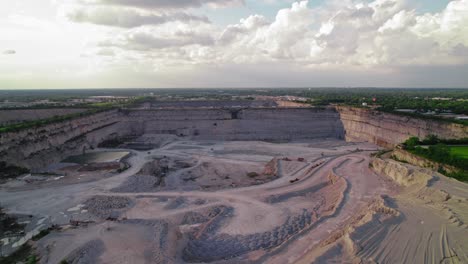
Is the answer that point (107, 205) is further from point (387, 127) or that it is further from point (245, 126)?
point (387, 127)

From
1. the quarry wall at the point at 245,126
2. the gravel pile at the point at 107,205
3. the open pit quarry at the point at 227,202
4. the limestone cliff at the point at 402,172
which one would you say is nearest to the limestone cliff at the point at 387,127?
the quarry wall at the point at 245,126

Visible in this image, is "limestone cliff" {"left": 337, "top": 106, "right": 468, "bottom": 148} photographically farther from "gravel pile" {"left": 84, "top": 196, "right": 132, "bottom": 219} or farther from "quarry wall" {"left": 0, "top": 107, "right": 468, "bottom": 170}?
"gravel pile" {"left": 84, "top": 196, "right": 132, "bottom": 219}

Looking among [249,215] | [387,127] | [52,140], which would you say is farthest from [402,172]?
[52,140]

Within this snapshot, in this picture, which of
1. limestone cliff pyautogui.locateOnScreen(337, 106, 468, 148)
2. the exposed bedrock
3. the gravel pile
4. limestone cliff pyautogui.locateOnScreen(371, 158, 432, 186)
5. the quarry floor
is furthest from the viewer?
limestone cliff pyautogui.locateOnScreen(337, 106, 468, 148)

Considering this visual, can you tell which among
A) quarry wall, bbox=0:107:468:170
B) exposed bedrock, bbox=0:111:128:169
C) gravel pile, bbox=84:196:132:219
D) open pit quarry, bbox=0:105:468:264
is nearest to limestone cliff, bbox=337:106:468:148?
quarry wall, bbox=0:107:468:170

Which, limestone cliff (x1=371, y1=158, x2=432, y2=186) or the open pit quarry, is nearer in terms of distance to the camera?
the open pit quarry

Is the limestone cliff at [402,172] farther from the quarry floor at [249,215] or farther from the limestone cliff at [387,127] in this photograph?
the limestone cliff at [387,127]
